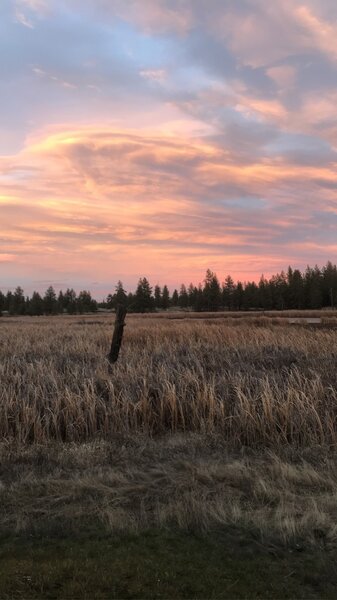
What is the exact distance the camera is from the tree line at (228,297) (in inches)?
4995

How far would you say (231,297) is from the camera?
147 meters

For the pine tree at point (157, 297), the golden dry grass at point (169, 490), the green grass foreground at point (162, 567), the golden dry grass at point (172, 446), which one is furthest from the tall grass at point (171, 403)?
the pine tree at point (157, 297)

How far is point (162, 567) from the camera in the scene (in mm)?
3492

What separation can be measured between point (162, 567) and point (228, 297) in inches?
5817

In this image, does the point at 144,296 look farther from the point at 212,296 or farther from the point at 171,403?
the point at 171,403

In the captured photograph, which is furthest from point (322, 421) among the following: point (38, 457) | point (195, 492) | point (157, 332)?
point (157, 332)

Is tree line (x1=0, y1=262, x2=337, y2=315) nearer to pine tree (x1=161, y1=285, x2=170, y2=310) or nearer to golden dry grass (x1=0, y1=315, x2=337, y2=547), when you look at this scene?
pine tree (x1=161, y1=285, x2=170, y2=310)

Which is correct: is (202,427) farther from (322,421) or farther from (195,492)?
(195,492)

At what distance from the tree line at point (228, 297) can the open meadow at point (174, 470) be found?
105m

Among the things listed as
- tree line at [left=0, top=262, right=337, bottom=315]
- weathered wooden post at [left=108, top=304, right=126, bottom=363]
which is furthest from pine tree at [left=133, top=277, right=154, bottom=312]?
weathered wooden post at [left=108, top=304, right=126, bottom=363]

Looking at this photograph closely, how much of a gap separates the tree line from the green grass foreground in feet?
360

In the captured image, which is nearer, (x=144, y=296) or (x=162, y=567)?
(x=162, y=567)

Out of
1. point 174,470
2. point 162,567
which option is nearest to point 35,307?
point 174,470

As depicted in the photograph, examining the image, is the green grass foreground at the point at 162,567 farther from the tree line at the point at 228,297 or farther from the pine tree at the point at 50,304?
the pine tree at the point at 50,304
